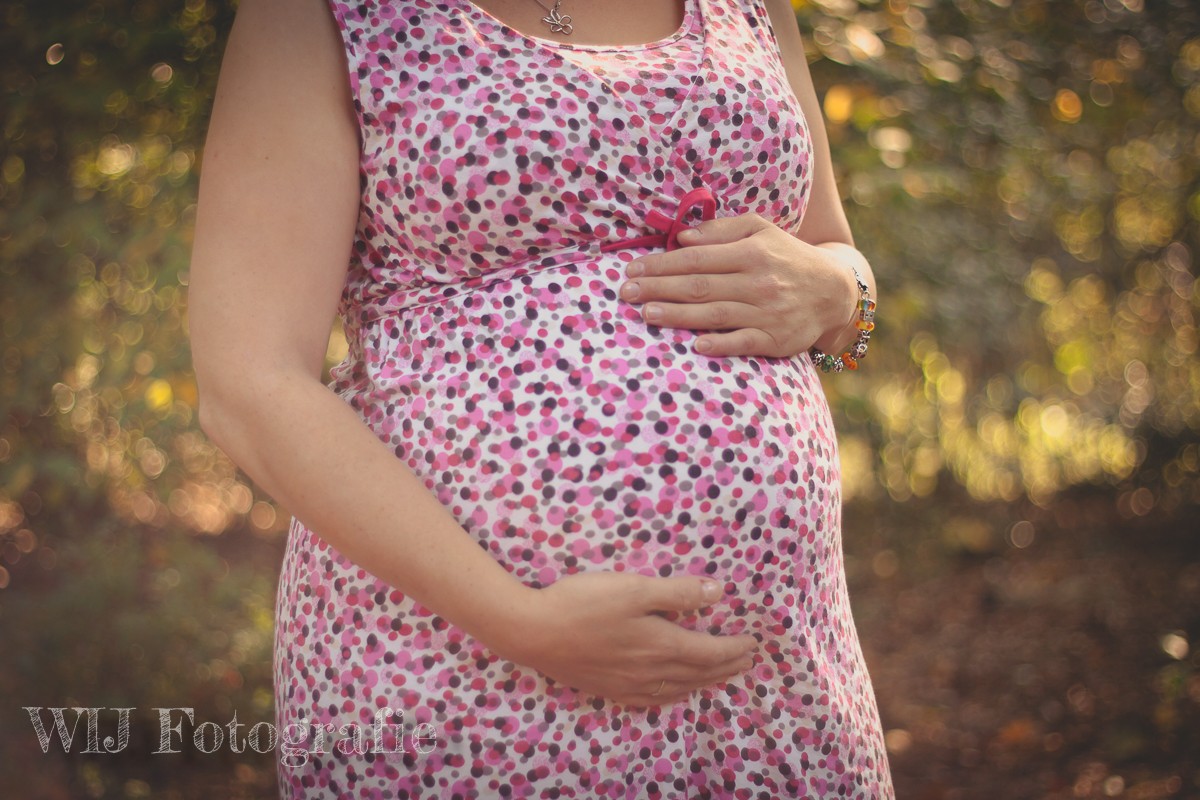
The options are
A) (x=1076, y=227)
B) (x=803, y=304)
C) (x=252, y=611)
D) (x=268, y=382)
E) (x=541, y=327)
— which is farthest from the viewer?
(x=1076, y=227)

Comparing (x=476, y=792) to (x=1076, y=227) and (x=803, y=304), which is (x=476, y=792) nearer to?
(x=803, y=304)

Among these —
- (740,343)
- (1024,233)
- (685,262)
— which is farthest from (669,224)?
(1024,233)

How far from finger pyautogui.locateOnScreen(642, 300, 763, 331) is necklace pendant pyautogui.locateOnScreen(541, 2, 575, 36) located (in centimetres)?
40

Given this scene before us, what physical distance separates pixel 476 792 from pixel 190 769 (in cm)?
203

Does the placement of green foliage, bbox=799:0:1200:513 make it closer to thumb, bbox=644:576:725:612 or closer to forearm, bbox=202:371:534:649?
thumb, bbox=644:576:725:612

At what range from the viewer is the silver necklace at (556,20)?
49.9 inches

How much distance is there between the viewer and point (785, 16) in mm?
1511

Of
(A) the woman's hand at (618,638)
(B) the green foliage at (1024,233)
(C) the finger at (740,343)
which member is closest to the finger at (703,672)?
(A) the woman's hand at (618,638)

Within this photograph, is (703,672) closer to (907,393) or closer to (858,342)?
(858,342)

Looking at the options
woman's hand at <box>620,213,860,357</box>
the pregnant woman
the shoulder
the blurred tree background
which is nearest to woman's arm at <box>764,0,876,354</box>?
the shoulder

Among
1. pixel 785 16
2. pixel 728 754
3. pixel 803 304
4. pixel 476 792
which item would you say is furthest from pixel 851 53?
pixel 476 792

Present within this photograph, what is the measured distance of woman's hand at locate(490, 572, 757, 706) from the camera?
1.06 metres

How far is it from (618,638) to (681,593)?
90mm

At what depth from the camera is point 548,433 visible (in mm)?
1128
